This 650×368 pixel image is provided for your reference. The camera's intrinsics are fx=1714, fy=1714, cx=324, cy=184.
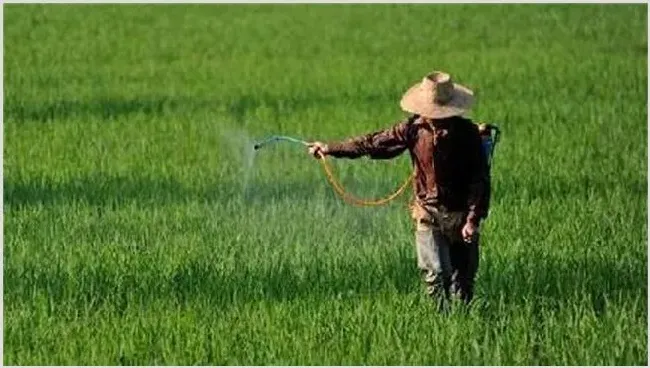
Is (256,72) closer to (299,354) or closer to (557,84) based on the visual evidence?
(557,84)

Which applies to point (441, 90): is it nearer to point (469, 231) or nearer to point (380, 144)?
point (380, 144)

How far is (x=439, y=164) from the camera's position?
470 cm

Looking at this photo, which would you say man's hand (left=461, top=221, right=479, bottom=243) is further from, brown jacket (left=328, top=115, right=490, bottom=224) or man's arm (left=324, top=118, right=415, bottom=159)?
man's arm (left=324, top=118, right=415, bottom=159)

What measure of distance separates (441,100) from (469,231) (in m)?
0.37

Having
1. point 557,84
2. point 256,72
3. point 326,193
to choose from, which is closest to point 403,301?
point 326,193

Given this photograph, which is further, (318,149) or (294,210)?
(294,210)

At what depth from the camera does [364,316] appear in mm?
4723

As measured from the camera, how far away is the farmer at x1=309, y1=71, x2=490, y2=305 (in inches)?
184

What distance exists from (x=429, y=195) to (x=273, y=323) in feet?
1.83

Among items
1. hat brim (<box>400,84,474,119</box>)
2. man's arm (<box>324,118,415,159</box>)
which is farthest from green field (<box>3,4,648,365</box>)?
hat brim (<box>400,84,474,119</box>)

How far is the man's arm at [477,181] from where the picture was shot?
15.5ft

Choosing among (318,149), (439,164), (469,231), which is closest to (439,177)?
(439,164)

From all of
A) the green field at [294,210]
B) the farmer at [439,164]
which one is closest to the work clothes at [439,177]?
the farmer at [439,164]

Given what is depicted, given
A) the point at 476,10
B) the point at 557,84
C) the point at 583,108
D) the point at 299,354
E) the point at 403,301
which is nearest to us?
the point at 299,354
